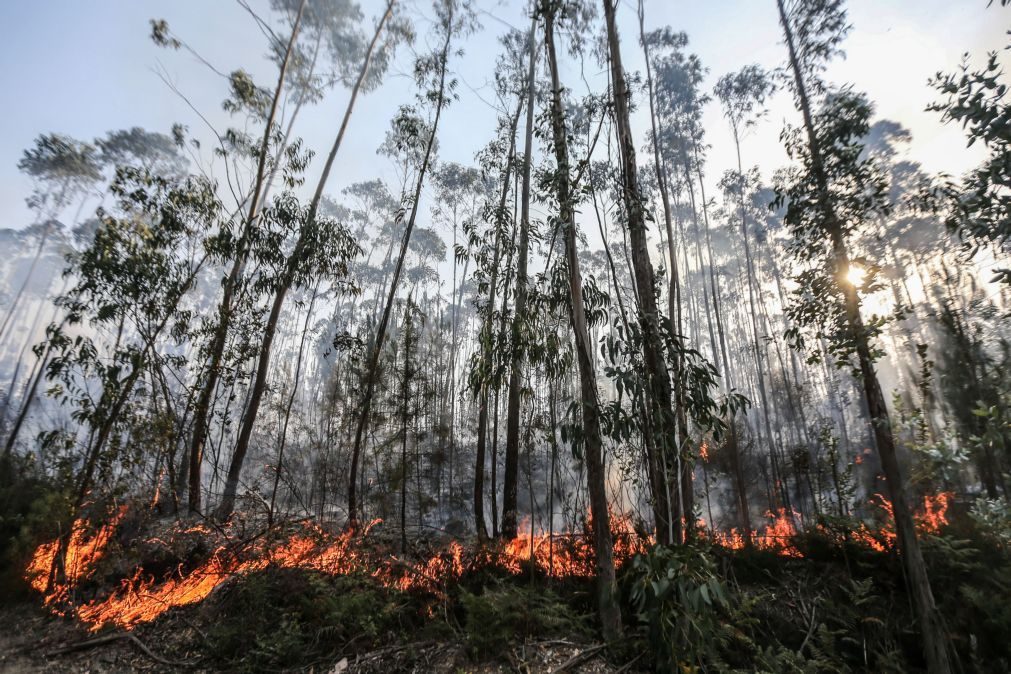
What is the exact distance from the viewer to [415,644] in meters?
3.60

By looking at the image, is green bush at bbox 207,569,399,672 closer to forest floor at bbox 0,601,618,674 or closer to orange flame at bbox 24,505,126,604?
forest floor at bbox 0,601,618,674

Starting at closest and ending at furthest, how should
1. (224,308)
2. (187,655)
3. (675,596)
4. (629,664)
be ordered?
(675,596)
(629,664)
(187,655)
(224,308)

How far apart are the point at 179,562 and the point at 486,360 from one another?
5228 millimetres

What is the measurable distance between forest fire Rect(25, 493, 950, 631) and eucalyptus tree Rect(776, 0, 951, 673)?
4.57ft

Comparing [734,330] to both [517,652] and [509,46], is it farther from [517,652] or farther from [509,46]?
[517,652]

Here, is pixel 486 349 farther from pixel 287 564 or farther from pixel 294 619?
pixel 287 564

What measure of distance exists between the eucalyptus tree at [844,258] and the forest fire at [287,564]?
1392 mm

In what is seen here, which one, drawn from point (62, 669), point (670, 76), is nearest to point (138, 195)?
point (62, 669)

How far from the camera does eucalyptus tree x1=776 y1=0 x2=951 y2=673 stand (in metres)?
4.23

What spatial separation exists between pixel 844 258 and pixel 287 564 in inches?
299

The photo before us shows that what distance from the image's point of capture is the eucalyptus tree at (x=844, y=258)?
423cm

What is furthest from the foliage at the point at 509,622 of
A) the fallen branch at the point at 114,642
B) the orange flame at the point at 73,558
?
the orange flame at the point at 73,558

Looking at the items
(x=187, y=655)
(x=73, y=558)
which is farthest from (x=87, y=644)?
(x=73, y=558)

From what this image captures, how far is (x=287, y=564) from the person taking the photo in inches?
189
